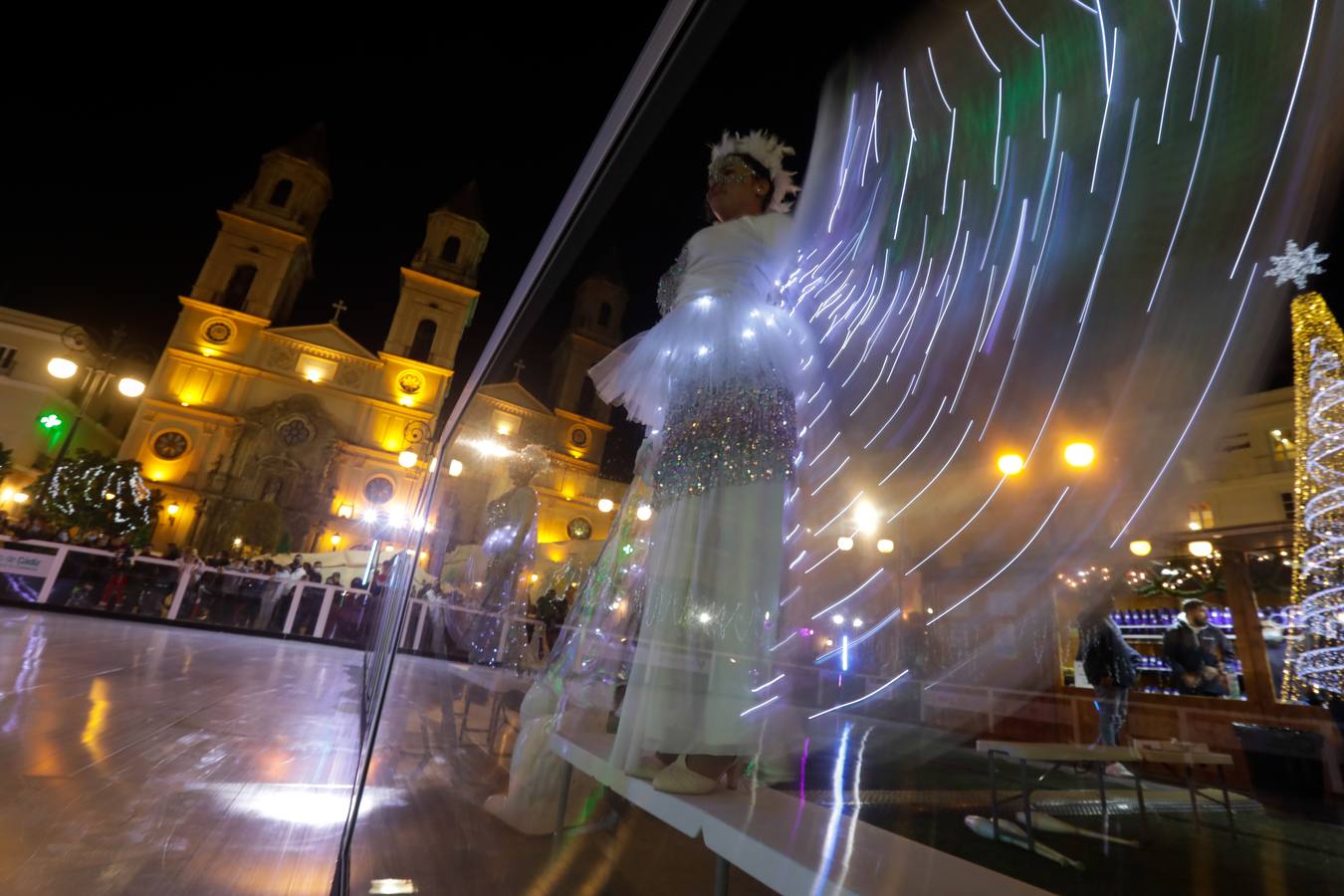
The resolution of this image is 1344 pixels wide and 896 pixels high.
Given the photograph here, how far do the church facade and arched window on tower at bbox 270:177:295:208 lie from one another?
0.13ft

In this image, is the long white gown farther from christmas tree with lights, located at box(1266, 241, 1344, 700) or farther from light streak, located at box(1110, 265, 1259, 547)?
christmas tree with lights, located at box(1266, 241, 1344, 700)

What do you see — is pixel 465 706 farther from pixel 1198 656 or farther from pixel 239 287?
pixel 239 287

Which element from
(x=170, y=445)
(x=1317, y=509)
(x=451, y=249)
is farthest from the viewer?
(x=451, y=249)

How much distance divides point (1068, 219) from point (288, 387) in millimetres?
24602

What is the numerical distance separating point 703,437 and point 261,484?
74.7 ft

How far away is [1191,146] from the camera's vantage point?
1567 mm

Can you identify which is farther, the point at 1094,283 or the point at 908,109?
the point at 1094,283

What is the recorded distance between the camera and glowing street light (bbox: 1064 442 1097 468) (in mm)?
3533

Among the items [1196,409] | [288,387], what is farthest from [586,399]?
[288,387]

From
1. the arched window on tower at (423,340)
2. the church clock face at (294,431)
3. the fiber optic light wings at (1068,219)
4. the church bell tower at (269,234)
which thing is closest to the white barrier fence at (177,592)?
the fiber optic light wings at (1068,219)

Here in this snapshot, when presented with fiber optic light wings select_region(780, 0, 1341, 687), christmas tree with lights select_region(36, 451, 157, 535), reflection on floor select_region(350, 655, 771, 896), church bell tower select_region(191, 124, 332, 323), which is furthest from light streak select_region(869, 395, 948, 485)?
church bell tower select_region(191, 124, 332, 323)

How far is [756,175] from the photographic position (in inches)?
52.9

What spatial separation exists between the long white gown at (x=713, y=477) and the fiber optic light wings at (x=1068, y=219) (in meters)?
0.19

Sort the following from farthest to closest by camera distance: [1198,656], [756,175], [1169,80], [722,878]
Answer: [1198,656], [1169,80], [756,175], [722,878]
